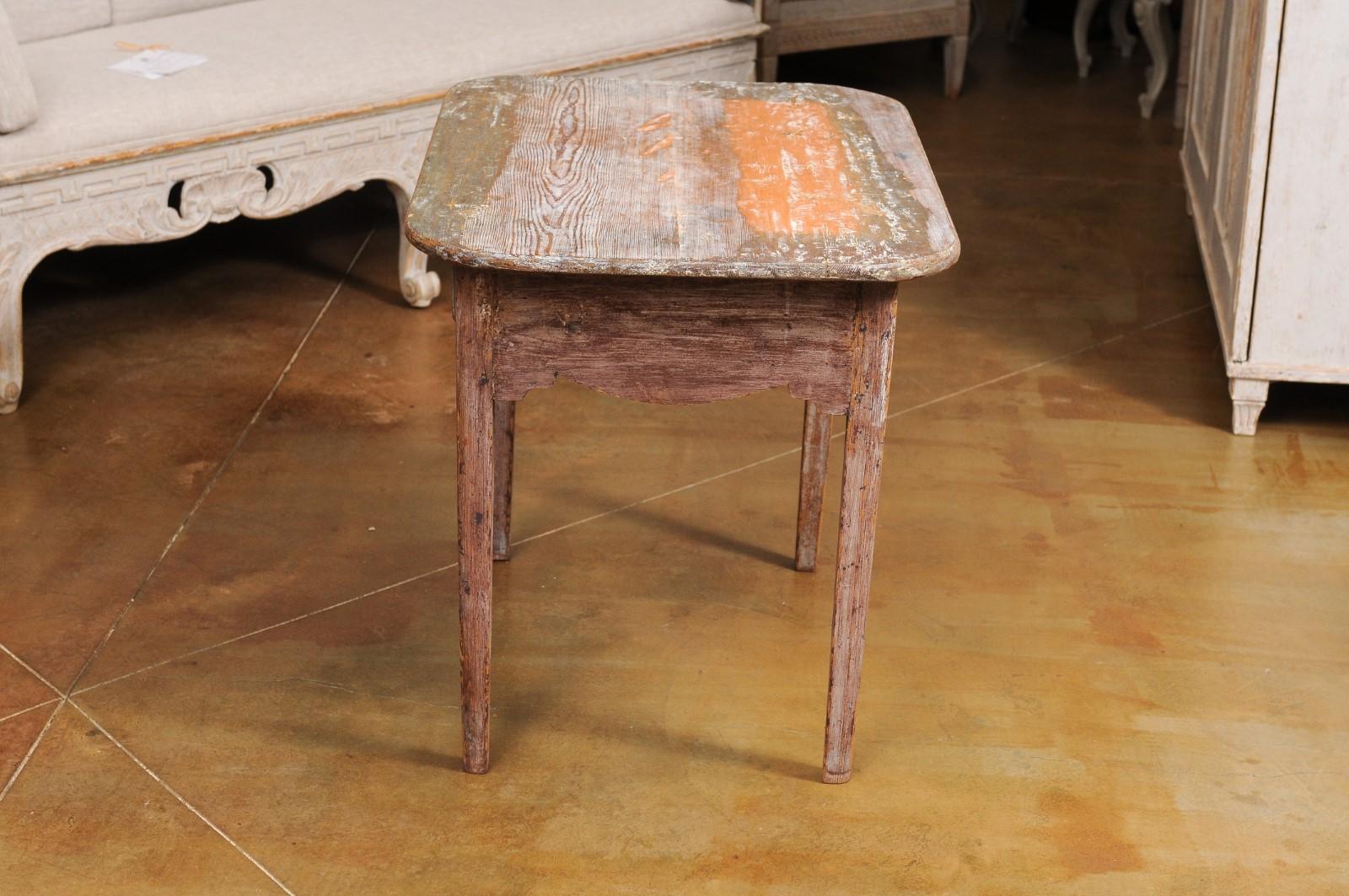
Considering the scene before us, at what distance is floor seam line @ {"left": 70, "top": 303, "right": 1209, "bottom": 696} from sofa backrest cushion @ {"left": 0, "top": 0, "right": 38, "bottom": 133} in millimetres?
1012

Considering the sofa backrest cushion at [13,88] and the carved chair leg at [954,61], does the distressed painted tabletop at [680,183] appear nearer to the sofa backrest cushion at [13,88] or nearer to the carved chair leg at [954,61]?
the sofa backrest cushion at [13,88]

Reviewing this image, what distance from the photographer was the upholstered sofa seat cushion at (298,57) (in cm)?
252

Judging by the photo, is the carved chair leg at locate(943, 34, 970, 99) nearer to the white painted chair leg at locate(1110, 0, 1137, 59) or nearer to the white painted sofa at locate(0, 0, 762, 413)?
the white painted chair leg at locate(1110, 0, 1137, 59)

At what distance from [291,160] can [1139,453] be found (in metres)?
1.59

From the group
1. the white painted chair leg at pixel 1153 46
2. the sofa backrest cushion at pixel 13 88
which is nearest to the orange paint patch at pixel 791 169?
the sofa backrest cushion at pixel 13 88

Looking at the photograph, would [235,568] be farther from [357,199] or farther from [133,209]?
[357,199]

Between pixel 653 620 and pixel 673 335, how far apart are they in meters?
0.63

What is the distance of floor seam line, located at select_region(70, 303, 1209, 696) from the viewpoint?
1.95m

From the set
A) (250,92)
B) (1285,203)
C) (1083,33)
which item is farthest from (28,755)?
(1083,33)

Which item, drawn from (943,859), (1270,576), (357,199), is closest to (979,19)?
(357,199)

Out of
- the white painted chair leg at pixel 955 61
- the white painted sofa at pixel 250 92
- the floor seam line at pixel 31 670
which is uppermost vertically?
the white painted sofa at pixel 250 92

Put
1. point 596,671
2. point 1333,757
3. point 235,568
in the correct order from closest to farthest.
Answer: point 1333,757 < point 596,671 < point 235,568

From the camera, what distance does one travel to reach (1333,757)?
1804mm

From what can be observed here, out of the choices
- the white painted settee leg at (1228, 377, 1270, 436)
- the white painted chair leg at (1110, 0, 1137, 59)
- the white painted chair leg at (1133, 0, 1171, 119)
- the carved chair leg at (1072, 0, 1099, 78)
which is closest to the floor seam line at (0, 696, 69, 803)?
the white painted settee leg at (1228, 377, 1270, 436)
